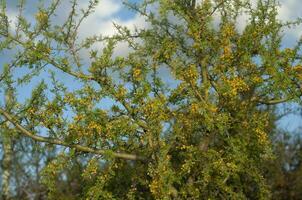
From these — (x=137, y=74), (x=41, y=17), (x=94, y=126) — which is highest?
(x=41, y=17)

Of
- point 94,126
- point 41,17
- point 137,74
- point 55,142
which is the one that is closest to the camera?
point 94,126

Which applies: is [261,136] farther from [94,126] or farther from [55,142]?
[55,142]

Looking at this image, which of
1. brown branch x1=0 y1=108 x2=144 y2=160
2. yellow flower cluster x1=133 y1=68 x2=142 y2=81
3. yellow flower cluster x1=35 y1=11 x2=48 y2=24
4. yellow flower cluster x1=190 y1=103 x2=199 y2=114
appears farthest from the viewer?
yellow flower cluster x1=35 y1=11 x2=48 y2=24

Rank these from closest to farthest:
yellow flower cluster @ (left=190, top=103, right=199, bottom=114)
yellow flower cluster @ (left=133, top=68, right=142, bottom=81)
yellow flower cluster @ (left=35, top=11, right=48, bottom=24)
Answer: yellow flower cluster @ (left=190, top=103, right=199, bottom=114)
yellow flower cluster @ (left=133, top=68, right=142, bottom=81)
yellow flower cluster @ (left=35, top=11, right=48, bottom=24)

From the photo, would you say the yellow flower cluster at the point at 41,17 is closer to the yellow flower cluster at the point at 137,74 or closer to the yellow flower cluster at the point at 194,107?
the yellow flower cluster at the point at 137,74

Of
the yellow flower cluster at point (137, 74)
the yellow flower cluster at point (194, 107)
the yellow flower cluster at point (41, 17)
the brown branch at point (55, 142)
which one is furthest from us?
the yellow flower cluster at point (41, 17)

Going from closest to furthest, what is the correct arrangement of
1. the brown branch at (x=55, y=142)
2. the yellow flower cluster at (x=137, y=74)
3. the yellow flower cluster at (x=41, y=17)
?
the yellow flower cluster at (x=137, y=74), the brown branch at (x=55, y=142), the yellow flower cluster at (x=41, y=17)

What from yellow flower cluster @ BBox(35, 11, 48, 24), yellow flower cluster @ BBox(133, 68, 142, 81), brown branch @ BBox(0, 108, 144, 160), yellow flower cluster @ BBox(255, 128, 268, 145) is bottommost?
brown branch @ BBox(0, 108, 144, 160)

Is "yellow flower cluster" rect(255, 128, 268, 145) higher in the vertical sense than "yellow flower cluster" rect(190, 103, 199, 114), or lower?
lower

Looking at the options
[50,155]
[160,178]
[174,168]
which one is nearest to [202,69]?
[174,168]

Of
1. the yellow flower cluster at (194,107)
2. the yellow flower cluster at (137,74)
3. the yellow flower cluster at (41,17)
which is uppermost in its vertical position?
the yellow flower cluster at (41,17)

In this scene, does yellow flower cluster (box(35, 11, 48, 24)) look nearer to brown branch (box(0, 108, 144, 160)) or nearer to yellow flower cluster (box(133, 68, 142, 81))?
brown branch (box(0, 108, 144, 160))

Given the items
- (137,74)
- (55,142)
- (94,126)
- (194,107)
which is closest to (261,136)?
(194,107)

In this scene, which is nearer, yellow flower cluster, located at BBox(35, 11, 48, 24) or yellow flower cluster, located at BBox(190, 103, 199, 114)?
yellow flower cluster, located at BBox(190, 103, 199, 114)
